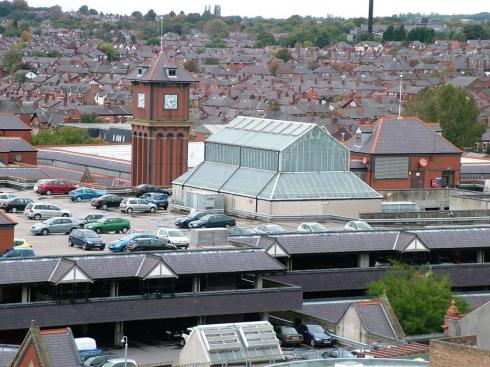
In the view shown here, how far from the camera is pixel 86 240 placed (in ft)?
236

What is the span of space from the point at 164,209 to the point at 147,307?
85.4ft

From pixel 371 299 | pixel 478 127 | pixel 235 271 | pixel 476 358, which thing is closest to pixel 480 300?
pixel 371 299

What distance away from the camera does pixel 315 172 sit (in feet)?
284

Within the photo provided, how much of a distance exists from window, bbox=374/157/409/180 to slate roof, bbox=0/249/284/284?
34.7 meters

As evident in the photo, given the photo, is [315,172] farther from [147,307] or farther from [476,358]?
[476,358]

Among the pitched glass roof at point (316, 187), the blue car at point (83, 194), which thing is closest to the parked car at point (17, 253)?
the pitched glass roof at point (316, 187)

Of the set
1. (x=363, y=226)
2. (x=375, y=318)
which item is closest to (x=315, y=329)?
(x=375, y=318)

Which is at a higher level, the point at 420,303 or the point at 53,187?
the point at 420,303

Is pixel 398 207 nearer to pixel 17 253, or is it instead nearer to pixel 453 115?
pixel 17 253

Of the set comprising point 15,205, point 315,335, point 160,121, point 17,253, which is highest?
point 160,121

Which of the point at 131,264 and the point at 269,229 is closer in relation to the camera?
the point at 131,264

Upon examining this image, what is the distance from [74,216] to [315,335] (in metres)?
21.7

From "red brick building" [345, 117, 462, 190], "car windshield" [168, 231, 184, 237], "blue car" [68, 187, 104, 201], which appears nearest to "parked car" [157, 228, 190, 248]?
"car windshield" [168, 231, 184, 237]

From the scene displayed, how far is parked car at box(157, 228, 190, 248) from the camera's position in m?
72.3
